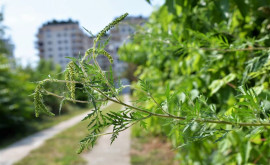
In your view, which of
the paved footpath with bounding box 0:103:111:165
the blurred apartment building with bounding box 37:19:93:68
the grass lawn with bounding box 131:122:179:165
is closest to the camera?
the grass lawn with bounding box 131:122:179:165

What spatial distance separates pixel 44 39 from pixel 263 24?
72759 millimetres

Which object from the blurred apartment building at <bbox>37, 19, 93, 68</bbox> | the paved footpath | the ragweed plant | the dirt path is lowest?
the paved footpath

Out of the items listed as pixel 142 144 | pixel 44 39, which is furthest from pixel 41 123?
pixel 44 39

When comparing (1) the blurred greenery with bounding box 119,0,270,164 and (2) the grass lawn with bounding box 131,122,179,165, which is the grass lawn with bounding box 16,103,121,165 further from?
(1) the blurred greenery with bounding box 119,0,270,164

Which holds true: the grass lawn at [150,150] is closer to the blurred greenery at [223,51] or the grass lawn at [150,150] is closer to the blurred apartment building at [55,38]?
the blurred greenery at [223,51]

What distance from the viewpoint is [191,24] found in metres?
1.64

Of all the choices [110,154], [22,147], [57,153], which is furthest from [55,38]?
[110,154]

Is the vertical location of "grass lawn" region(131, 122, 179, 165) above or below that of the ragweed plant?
below

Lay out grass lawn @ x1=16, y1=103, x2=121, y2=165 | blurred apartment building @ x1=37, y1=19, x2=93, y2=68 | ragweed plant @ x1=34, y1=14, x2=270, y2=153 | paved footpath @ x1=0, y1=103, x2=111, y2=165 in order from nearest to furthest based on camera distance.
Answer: ragweed plant @ x1=34, y1=14, x2=270, y2=153 < grass lawn @ x1=16, y1=103, x2=121, y2=165 < paved footpath @ x1=0, y1=103, x2=111, y2=165 < blurred apartment building @ x1=37, y1=19, x2=93, y2=68

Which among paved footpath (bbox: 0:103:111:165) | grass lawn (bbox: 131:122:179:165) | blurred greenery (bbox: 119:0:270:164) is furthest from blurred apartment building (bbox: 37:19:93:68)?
blurred greenery (bbox: 119:0:270:164)

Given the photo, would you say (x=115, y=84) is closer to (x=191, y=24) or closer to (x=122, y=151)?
(x=191, y=24)

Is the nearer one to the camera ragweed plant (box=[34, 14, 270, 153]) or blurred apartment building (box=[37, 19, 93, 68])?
ragweed plant (box=[34, 14, 270, 153])

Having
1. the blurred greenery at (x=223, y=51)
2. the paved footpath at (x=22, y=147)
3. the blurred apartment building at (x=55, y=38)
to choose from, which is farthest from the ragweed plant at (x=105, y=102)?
the blurred apartment building at (x=55, y=38)

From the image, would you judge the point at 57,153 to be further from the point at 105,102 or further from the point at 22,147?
the point at 105,102
